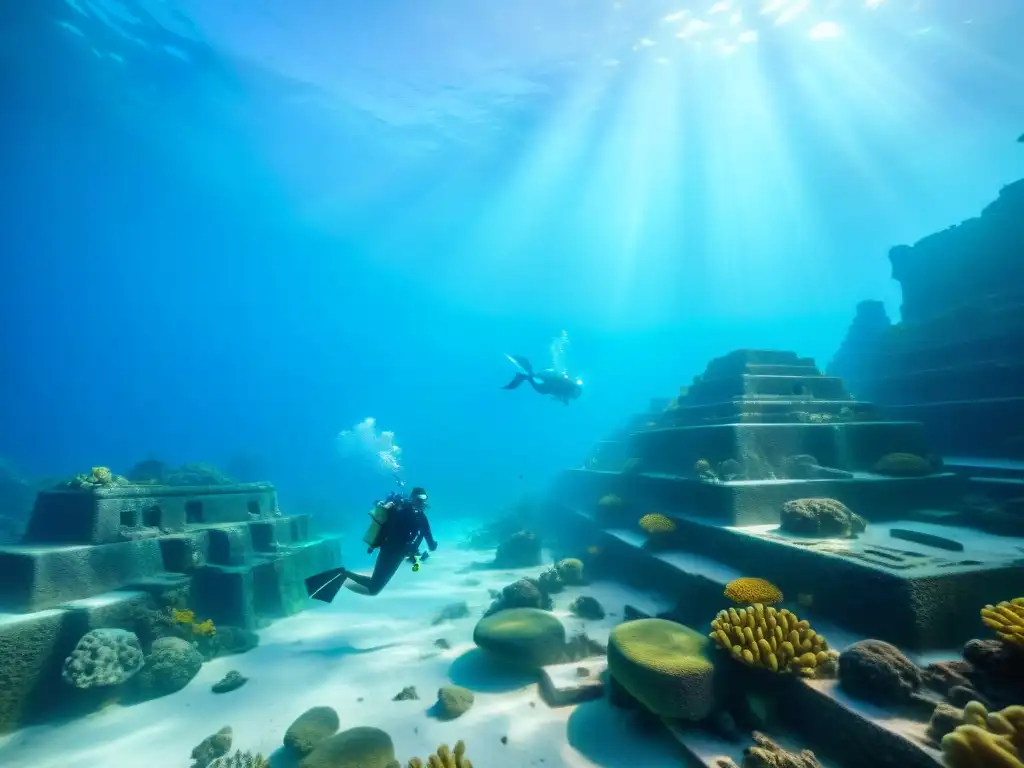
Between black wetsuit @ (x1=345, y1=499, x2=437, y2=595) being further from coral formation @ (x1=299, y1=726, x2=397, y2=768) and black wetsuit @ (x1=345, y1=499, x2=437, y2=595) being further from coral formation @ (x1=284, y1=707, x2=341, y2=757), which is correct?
coral formation @ (x1=299, y1=726, x2=397, y2=768)

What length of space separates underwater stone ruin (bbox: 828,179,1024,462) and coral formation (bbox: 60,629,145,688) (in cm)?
2245

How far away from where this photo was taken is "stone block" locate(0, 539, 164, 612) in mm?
8320

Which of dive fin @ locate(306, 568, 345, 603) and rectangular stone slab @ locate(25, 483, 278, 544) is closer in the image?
dive fin @ locate(306, 568, 345, 603)

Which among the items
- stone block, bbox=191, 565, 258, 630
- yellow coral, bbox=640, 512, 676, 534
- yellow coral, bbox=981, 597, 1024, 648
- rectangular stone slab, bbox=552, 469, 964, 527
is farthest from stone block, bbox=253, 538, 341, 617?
yellow coral, bbox=981, 597, 1024, 648

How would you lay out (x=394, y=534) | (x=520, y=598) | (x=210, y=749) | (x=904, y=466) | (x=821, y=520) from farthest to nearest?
(x=904, y=466), (x=520, y=598), (x=394, y=534), (x=821, y=520), (x=210, y=749)

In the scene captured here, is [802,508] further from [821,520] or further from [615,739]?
[615,739]

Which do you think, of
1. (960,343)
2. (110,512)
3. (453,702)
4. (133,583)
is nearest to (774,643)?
(453,702)

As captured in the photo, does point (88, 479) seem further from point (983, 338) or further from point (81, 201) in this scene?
point (81, 201)

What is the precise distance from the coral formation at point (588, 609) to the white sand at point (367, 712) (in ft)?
0.80

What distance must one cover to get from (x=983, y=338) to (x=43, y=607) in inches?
1085

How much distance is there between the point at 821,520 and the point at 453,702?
7591 millimetres

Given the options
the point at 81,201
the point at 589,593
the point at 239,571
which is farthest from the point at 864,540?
the point at 81,201

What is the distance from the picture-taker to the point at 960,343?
611 inches

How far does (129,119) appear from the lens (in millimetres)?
41938
